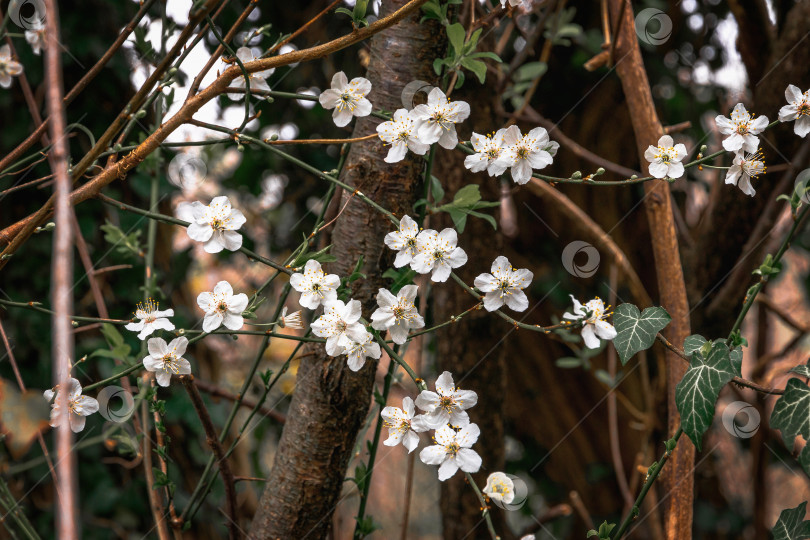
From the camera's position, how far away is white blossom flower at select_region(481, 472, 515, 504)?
56 cm

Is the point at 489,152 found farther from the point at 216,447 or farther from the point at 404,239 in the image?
the point at 216,447

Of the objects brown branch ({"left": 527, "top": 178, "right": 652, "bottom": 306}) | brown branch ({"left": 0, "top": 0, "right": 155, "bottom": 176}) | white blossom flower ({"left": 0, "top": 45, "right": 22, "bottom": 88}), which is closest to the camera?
brown branch ({"left": 0, "top": 0, "right": 155, "bottom": 176})

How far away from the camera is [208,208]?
0.58 metres

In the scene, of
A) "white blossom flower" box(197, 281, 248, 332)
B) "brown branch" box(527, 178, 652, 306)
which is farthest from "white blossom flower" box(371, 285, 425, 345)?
"brown branch" box(527, 178, 652, 306)

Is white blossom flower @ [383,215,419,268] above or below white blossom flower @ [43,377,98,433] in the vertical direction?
above

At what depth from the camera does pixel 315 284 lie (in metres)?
0.58

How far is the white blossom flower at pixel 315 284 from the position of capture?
22.7 inches

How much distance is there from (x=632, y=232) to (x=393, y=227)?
119 cm

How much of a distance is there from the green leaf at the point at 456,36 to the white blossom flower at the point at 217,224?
27 cm

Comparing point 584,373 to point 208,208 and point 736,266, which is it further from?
point 208,208

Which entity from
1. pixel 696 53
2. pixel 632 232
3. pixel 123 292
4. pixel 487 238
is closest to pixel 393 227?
pixel 487 238
